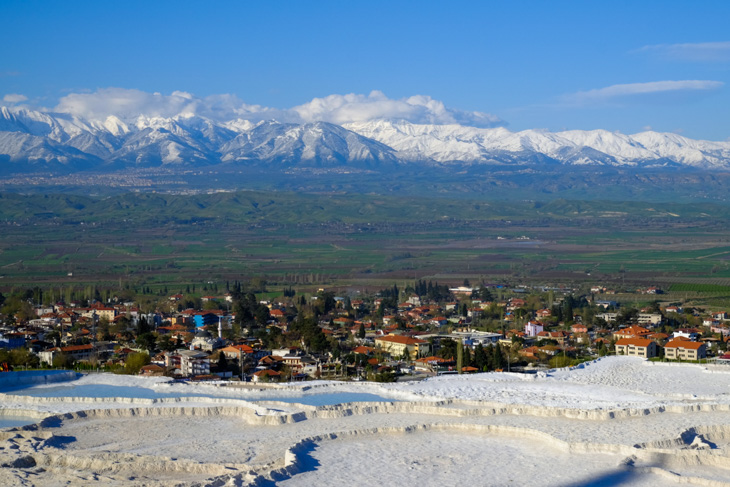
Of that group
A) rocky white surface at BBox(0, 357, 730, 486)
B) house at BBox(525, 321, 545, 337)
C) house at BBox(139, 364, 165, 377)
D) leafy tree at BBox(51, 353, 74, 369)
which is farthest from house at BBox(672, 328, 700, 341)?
leafy tree at BBox(51, 353, 74, 369)

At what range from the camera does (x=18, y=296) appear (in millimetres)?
53875

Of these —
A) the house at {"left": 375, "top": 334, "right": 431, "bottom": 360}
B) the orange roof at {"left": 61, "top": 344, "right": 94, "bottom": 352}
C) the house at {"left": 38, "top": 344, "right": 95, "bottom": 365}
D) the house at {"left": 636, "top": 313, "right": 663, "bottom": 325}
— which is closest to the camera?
the house at {"left": 38, "top": 344, "right": 95, "bottom": 365}

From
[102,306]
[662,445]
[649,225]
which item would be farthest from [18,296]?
[649,225]

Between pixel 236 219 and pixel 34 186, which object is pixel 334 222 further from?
pixel 34 186

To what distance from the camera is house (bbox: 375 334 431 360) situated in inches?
1426

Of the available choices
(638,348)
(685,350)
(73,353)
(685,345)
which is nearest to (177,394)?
(73,353)

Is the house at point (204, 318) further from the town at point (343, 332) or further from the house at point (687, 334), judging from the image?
the house at point (687, 334)

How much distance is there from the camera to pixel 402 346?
3734 cm

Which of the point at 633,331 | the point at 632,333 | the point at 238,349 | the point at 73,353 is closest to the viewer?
the point at 238,349

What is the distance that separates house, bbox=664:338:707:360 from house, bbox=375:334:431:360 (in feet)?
27.6

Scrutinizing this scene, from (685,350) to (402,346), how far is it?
32.4 feet

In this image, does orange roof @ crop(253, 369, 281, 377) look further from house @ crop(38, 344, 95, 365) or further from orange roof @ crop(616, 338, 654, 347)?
orange roof @ crop(616, 338, 654, 347)

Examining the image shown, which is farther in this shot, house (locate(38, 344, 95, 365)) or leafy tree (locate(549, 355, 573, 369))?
house (locate(38, 344, 95, 365))

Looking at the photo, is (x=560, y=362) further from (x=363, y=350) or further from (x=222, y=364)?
(x=222, y=364)
